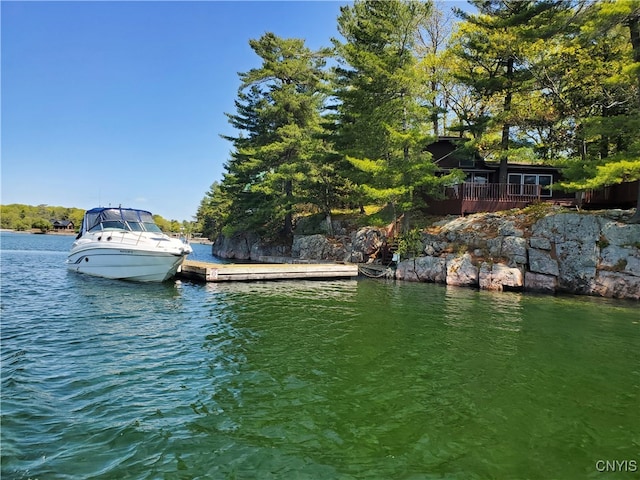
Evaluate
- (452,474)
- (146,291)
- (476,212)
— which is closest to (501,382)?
(452,474)

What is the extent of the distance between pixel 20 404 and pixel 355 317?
8.64m

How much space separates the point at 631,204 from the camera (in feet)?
70.3

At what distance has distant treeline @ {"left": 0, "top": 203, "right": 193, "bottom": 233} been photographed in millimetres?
111688

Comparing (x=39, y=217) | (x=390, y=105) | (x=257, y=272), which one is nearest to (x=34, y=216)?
(x=39, y=217)

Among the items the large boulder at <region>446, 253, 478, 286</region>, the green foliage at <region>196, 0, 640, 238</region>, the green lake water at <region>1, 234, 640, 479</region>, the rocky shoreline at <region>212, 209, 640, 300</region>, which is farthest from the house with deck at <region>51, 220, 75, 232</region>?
the large boulder at <region>446, 253, 478, 286</region>

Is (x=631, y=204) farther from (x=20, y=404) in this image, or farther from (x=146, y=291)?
(x=20, y=404)

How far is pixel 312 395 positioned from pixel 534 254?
17665mm

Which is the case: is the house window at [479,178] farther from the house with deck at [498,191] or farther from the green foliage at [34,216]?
the green foliage at [34,216]

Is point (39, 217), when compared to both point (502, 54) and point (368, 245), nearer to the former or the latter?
point (368, 245)

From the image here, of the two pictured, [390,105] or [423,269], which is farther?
[390,105]

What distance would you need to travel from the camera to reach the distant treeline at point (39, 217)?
111688mm

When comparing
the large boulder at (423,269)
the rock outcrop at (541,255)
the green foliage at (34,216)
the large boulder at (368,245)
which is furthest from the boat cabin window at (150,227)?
the green foliage at (34,216)

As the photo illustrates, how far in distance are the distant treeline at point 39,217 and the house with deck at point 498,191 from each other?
302 feet

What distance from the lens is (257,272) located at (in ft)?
68.5
